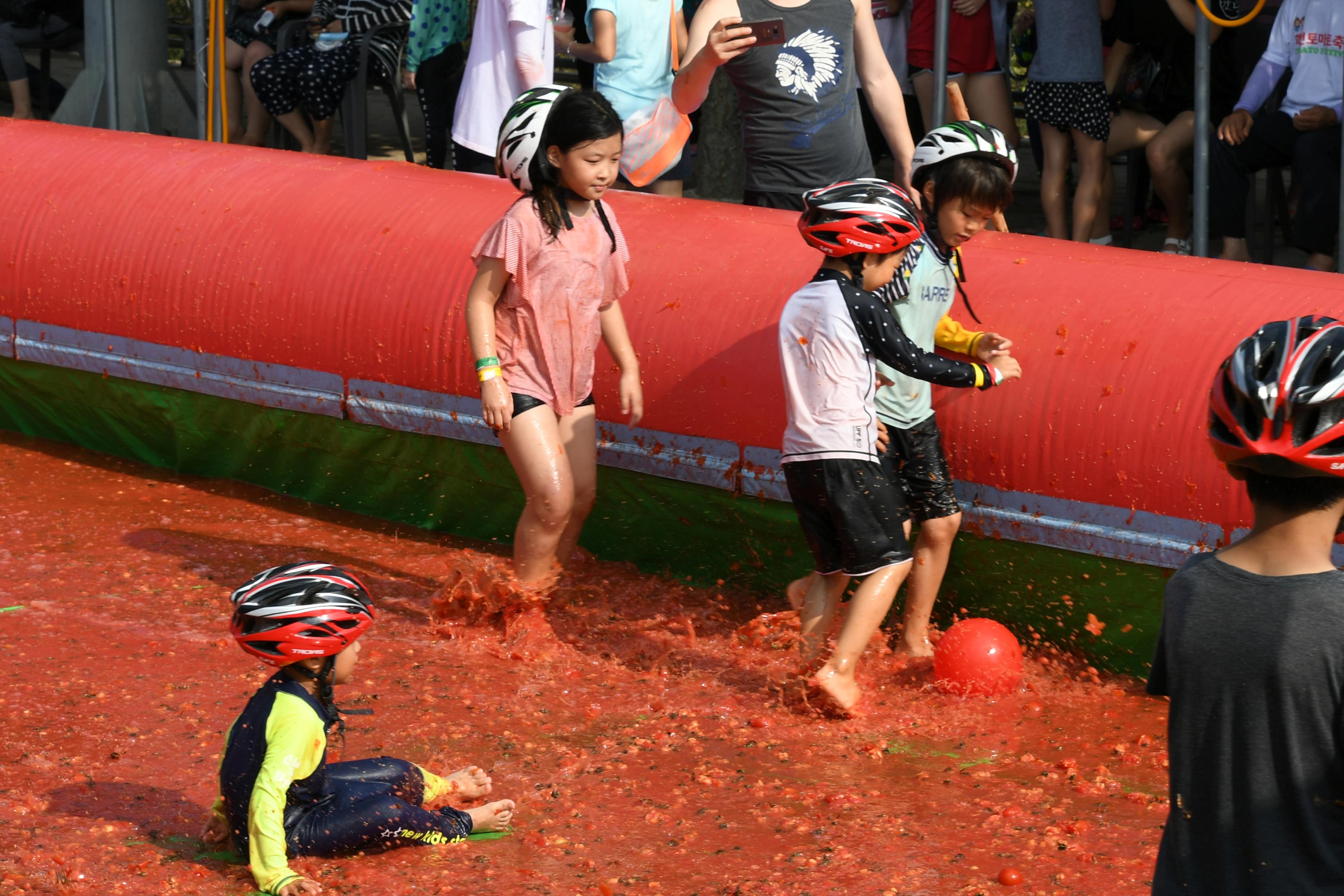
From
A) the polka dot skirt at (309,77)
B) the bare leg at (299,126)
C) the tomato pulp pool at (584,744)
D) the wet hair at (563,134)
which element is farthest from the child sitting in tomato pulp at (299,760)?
the bare leg at (299,126)

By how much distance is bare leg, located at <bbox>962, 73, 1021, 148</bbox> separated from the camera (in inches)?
334

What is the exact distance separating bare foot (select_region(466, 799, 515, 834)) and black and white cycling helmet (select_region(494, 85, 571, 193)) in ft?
6.84

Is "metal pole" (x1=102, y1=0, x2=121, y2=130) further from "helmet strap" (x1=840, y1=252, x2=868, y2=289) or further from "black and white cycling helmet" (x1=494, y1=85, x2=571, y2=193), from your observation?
"helmet strap" (x1=840, y1=252, x2=868, y2=289)

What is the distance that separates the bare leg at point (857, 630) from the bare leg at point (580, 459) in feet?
3.63

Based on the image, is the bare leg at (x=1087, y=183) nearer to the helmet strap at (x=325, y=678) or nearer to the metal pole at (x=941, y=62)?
the metal pole at (x=941, y=62)

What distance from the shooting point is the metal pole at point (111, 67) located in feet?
36.1

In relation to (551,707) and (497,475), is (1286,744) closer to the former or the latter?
(551,707)

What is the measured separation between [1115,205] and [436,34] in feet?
16.2

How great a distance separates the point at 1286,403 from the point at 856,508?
2623 mm

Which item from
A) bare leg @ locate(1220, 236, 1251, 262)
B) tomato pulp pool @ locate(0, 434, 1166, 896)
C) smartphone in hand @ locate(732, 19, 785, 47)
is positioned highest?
smartphone in hand @ locate(732, 19, 785, 47)

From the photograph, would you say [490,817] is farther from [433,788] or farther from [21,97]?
[21,97]

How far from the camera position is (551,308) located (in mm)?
5250

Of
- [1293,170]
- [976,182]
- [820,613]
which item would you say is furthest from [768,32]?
[1293,170]

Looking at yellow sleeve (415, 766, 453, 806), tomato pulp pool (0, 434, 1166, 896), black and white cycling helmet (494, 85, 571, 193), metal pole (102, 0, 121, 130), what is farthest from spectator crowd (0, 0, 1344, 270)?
yellow sleeve (415, 766, 453, 806)
